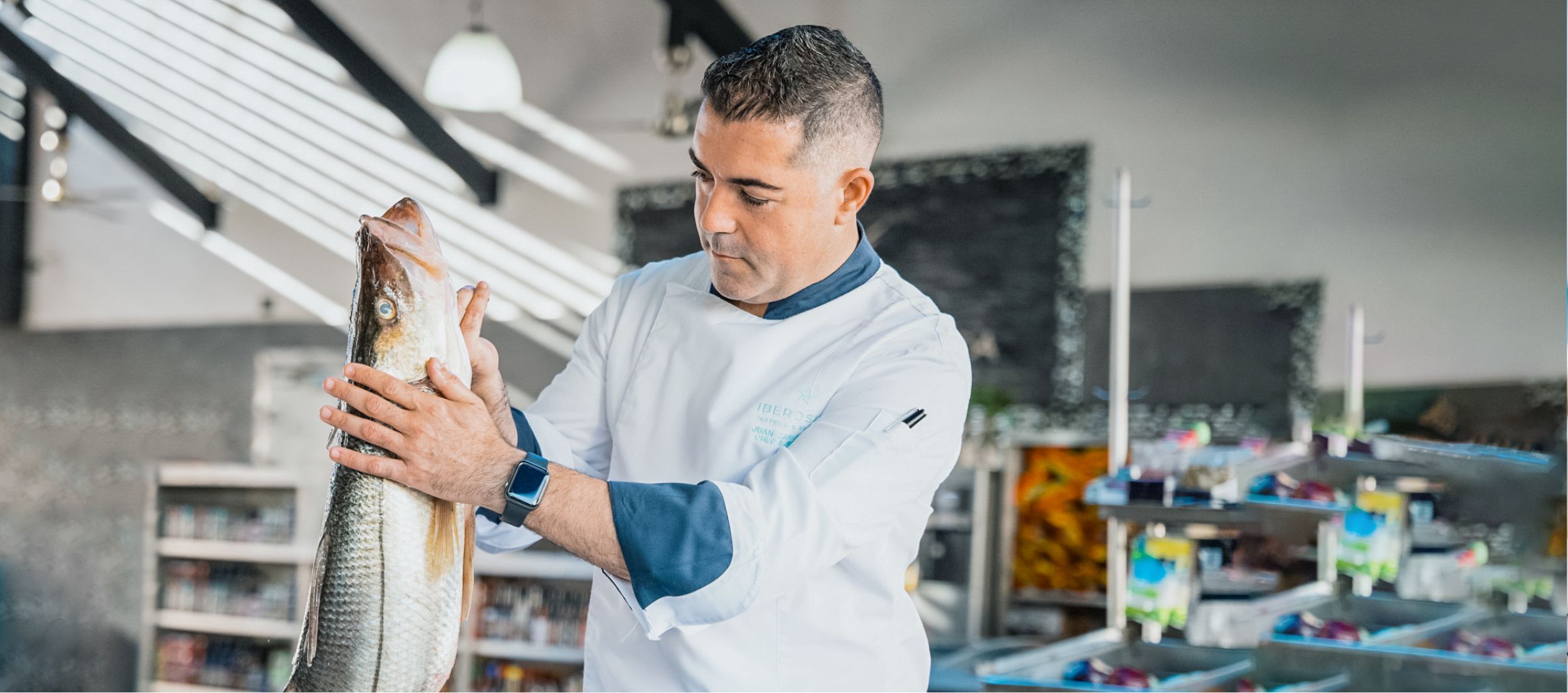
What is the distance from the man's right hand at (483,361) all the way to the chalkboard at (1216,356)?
14.4 ft

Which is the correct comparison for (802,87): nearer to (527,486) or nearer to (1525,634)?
(527,486)

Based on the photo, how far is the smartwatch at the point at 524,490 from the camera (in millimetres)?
1135

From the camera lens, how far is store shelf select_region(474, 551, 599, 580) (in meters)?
5.80

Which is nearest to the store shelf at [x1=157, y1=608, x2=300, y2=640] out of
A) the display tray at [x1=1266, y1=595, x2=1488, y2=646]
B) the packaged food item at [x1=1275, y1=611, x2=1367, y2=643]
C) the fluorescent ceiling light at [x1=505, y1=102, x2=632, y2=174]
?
the fluorescent ceiling light at [x1=505, y1=102, x2=632, y2=174]

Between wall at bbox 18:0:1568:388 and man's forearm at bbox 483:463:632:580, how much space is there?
4488 mm

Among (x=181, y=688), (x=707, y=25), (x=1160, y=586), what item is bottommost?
(x=181, y=688)

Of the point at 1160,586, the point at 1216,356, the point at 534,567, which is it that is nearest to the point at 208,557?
the point at 534,567

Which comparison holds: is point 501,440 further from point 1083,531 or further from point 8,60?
point 8,60

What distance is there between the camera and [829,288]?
153 centimetres

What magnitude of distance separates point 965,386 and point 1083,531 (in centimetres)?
426

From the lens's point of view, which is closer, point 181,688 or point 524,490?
point 524,490

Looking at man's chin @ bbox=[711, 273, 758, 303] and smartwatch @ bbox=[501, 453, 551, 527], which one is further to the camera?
man's chin @ bbox=[711, 273, 758, 303]

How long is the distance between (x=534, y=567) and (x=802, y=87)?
483 cm

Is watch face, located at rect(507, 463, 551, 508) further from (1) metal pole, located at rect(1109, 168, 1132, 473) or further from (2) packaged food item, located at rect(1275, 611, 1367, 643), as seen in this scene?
(2) packaged food item, located at rect(1275, 611, 1367, 643)
